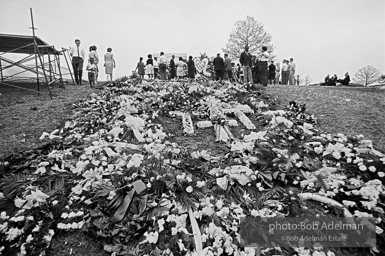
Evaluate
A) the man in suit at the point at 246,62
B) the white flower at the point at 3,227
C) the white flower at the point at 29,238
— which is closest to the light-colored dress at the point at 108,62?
the man in suit at the point at 246,62

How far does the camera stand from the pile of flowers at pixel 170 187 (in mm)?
2328

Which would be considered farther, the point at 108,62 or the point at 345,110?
the point at 108,62

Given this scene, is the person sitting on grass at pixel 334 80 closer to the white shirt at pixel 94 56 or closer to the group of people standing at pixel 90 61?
the group of people standing at pixel 90 61

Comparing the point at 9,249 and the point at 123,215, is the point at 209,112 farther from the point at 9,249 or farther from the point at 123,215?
the point at 9,249

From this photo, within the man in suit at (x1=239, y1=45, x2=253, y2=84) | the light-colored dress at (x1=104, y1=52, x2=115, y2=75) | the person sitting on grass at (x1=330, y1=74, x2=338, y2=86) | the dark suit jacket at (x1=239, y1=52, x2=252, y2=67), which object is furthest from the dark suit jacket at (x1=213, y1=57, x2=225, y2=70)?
the person sitting on grass at (x1=330, y1=74, x2=338, y2=86)

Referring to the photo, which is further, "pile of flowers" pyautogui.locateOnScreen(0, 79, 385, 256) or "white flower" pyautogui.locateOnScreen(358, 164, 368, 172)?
"white flower" pyautogui.locateOnScreen(358, 164, 368, 172)

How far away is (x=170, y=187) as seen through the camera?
284 centimetres

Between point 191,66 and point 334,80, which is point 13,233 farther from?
point 334,80

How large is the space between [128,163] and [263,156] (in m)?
2.06

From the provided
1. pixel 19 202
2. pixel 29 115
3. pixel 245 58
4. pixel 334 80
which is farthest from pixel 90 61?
pixel 334 80

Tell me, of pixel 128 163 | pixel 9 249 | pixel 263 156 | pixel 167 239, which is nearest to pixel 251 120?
pixel 263 156

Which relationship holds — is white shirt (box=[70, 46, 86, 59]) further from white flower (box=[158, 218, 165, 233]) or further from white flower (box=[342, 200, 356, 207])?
white flower (box=[342, 200, 356, 207])

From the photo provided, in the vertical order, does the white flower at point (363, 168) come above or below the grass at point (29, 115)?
below

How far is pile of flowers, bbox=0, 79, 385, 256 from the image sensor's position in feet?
7.64
